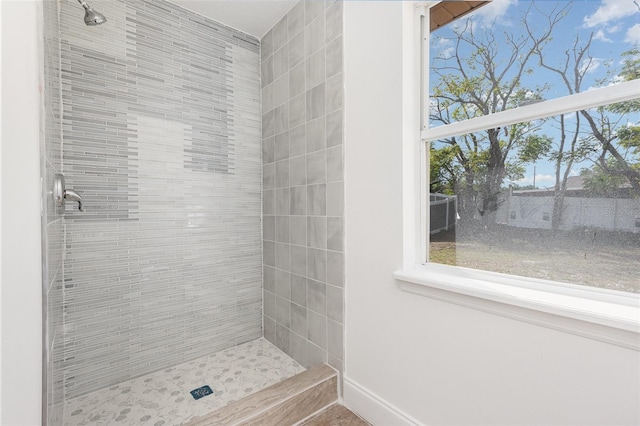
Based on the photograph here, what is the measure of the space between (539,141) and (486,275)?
547 mm

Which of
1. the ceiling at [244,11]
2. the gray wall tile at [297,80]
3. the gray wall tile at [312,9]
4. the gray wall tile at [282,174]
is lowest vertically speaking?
the gray wall tile at [282,174]

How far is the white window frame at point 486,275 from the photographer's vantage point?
0.82 metres

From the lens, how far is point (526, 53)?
1.08 m

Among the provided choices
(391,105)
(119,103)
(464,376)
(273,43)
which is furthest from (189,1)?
(464,376)

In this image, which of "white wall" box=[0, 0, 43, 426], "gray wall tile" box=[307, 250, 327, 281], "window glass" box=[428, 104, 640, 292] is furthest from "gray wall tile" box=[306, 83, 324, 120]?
"white wall" box=[0, 0, 43, 426]

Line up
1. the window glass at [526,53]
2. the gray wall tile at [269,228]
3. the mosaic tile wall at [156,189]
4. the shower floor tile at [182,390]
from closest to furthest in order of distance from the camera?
the window glass at [526,53], the shower floor tile at [182,390], the mosaic tile wall at [156,189], the gray wall tile at [269,228]

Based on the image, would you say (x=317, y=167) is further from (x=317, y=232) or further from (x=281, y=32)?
(x=281, y=32)

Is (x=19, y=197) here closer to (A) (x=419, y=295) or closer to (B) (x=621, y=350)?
(A) (x=419, y=295)

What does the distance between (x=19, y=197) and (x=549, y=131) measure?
1.48 m

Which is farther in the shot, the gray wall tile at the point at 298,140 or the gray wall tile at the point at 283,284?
the gray wall tile at the point at 283,284

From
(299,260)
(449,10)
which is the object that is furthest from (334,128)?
(299,260)

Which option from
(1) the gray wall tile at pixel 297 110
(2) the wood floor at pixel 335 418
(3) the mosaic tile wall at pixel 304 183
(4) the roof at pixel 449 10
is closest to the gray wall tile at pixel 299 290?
(3) the mosaic tile wall at pixel 304 183

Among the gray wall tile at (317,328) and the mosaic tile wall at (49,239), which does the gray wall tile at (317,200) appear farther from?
the mosaic tile wall at (49,239)

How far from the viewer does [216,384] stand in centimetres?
169
